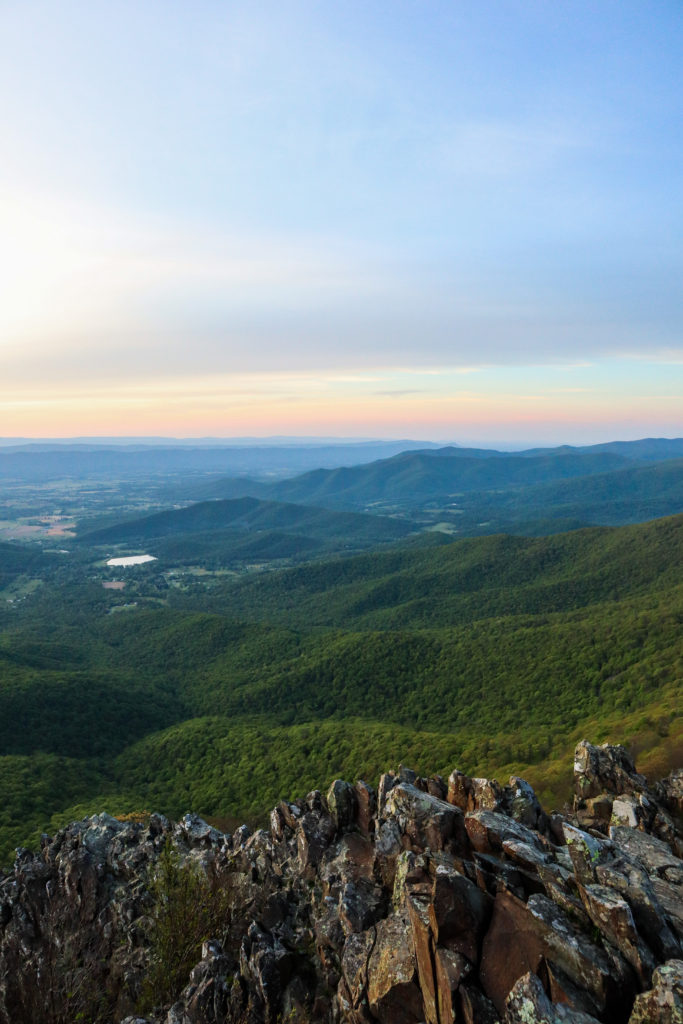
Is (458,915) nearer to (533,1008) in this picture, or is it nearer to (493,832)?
(533,1008)

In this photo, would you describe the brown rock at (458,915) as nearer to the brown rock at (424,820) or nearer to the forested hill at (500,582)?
the brown rock at (424,820)

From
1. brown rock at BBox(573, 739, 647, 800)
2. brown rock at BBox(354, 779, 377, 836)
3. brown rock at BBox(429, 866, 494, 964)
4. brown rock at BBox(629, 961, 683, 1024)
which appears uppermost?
brown rock at BBox(629, 961, 683, 1024)

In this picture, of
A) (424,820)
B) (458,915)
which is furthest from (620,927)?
(424,820)

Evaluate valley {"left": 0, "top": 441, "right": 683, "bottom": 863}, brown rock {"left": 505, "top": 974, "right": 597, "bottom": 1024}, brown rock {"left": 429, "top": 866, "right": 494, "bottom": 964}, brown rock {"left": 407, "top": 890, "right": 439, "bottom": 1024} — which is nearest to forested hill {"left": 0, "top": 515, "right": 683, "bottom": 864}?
valley {"left": 0, "top": 441, "right": 683, "bottom": 863}

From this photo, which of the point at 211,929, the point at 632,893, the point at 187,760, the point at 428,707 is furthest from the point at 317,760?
the point at 632,893

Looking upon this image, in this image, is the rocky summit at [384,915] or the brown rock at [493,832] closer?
the rocky summit at [384,915]

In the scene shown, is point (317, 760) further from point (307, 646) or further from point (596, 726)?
point (307, 646)

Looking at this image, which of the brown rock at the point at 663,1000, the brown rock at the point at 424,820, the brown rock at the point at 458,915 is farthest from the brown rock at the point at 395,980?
the brown rock at the point at 663,1000

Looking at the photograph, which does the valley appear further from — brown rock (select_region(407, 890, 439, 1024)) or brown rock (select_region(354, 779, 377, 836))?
brown rock (select_region(407, 890, 439, 1024))
